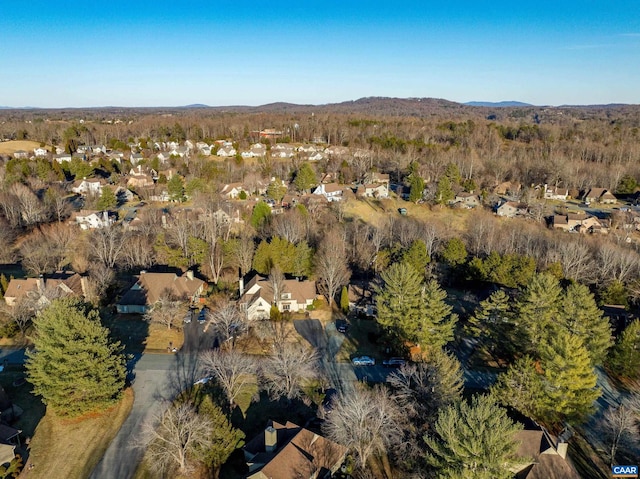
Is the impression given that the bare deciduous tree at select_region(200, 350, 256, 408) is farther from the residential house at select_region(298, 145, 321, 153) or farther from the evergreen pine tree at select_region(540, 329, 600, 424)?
the residential house at select_region(298, 145, 321, 153)

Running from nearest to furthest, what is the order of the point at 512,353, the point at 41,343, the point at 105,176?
the point at 41,343 < the point at 512,353 < the point at 105,176

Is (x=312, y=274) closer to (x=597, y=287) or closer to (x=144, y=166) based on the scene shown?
(x=597, y=287)

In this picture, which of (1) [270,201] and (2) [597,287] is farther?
(1) [270,201]

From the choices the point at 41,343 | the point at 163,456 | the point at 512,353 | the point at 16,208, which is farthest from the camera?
the point at 16,208

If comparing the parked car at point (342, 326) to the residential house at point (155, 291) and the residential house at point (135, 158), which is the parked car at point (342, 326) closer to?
the residential house at point (155, 291)

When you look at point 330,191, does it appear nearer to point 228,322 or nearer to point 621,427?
point 228,322

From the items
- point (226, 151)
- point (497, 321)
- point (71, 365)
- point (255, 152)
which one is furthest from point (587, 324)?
point (226, 151)

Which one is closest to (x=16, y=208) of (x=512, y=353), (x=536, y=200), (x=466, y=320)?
(x=466, y=320)
